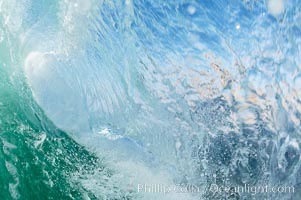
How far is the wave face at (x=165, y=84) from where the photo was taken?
10.7ft

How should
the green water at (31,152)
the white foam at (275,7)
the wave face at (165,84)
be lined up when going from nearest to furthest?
the white foam at (275,7) → the wave face at (165,84) → the green water at (31,152)

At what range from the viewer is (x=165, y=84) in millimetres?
3408

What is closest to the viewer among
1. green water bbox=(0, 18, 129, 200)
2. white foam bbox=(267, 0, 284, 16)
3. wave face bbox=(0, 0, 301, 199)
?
white foam bbox=(267, 0, 284, 16)

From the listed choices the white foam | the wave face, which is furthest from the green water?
the white foam

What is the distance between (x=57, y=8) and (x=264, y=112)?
3249mm

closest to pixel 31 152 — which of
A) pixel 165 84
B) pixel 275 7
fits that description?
pixel 165 84

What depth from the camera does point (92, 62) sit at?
347 centimetres

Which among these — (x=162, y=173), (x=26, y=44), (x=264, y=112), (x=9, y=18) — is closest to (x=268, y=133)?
(x=264, y=112)

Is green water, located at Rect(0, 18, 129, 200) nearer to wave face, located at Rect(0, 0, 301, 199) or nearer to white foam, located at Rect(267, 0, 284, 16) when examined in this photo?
wave face, located at Rect(0, 0, 301, 199)

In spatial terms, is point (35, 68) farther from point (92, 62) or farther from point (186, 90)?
point (186, 90)

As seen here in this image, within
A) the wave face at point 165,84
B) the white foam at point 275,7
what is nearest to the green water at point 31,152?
the wave face at point 165,84

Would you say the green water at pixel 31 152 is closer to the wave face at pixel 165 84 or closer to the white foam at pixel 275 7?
the wave face at pixel 165 84

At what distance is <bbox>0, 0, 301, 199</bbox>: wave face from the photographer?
3248 millimetres

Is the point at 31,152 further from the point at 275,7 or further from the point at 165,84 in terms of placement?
the point at 275,7
